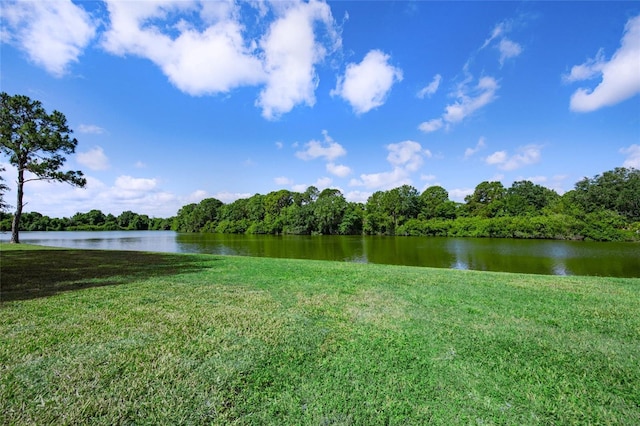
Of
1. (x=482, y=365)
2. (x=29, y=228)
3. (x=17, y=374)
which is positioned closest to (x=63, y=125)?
(x=17, y=374)

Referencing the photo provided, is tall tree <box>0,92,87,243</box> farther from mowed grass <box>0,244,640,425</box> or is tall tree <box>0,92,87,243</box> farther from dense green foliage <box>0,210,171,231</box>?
dense green foliage <box>0,210,171,231</box>

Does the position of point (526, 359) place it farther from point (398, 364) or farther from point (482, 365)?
point (398, 364)

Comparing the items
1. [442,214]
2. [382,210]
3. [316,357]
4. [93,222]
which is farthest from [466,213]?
[93,222]

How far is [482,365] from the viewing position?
296 centimetres

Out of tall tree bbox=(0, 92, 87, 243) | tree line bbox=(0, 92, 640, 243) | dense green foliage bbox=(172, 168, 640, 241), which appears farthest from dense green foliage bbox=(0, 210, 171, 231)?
tall tree bbox=(0, 92, 87, 243)

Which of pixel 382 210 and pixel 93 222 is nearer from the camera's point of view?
pixel 382 210

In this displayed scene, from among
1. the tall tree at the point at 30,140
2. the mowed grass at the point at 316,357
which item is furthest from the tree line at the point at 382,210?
the mowed grass at the point at 316,357

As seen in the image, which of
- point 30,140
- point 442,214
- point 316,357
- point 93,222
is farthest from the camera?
point 93,222

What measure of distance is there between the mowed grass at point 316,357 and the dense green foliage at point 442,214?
49204mm

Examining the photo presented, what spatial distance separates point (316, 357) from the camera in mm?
3086

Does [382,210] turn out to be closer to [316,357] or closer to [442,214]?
[442,214]

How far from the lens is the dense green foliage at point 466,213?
43.2 metres

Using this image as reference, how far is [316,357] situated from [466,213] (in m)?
70.0

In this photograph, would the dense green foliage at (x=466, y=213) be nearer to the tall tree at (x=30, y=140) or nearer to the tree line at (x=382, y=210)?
the tree line at (x=382, y=210)
